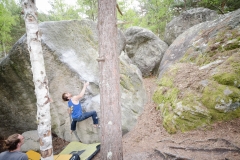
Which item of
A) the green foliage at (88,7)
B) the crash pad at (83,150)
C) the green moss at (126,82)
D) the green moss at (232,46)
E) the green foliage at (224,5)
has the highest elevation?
the green foliage at (88,7)

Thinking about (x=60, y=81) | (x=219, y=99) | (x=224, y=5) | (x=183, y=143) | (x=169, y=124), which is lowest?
(x=183, y=143)

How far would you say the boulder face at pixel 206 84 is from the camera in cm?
515

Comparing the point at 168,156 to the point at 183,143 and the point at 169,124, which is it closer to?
the point at 183,143

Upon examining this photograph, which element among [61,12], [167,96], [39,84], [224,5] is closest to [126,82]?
[167,96]

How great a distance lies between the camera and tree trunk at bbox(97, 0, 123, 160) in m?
3.94

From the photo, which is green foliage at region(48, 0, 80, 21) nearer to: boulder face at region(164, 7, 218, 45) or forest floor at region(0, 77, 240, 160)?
boulder face at region(164, 7, 218, 45)

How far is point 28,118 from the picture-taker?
8172 mm

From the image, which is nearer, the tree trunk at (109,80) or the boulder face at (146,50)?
the tree trunk at (109,80)

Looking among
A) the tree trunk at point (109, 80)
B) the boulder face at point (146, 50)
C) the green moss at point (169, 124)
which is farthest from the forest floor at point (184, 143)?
the boulder face at point (146, 50)

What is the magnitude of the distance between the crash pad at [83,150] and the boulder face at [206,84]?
312 centimetres

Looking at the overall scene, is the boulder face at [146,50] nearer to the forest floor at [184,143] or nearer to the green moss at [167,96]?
the green moss at [167,96]

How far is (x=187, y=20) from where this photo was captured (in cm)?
1406

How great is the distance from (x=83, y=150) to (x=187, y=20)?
14405 mm

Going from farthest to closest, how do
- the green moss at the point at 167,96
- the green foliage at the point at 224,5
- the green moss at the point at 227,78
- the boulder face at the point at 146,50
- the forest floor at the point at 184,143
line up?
1. the boulder face at the point at 146,50
2. the green foliage at the point at 224,5
3. the green moss at the point at 167,96
4. the green moss at the point at 227,78
5. the forest floor at the point at 184,143
